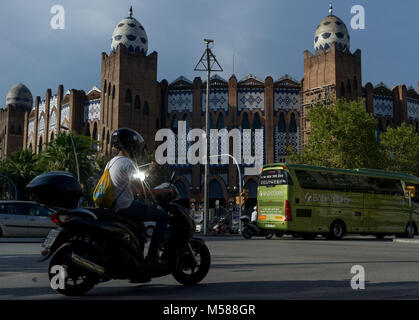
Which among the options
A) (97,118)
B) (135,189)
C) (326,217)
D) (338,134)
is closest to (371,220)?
(326,217)

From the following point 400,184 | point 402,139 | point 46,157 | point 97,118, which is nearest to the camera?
point 400,184

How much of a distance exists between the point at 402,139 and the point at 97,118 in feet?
96.3

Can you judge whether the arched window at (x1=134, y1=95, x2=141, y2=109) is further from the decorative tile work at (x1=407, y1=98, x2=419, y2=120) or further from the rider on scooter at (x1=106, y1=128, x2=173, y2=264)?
the rider on scooter at (x1=106, y1=128, x2=173, y2=264)

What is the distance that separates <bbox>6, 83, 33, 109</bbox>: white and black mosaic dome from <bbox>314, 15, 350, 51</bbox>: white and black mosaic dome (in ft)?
136

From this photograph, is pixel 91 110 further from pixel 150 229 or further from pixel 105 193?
pixel 105 193

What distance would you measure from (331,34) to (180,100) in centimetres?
1624

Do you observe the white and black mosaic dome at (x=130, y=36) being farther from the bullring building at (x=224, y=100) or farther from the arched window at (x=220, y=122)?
the arched window at (x=220, y=122)

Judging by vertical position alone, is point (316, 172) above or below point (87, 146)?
below

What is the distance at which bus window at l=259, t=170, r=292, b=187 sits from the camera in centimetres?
1956

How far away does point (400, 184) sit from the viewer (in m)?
23.2

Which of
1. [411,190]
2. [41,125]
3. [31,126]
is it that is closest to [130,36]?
[41,125]

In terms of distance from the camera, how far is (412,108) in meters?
52.0

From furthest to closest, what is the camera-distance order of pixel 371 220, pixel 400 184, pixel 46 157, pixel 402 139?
pixel 402 139 → pixel 46 157 → pixel 400 184 → pixel 371 220
